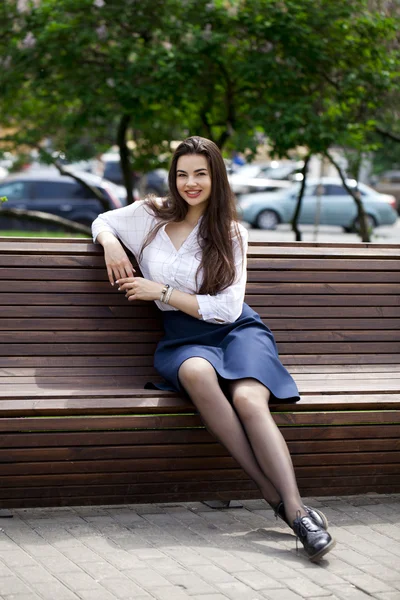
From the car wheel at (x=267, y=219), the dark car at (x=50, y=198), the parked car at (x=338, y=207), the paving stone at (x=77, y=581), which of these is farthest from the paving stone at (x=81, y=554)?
the car wheel at (x=267, y=219)

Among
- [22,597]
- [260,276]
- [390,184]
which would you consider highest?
[390,184]

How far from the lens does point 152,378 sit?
468cm

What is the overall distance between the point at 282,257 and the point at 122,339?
2.98ft

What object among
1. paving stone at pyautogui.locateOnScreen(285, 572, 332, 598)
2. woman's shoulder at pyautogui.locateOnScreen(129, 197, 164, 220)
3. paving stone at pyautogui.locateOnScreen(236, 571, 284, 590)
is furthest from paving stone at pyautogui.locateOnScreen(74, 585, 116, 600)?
woman's shoulder at pyautogui.locateOnScreen(129, 197, 164, 220)

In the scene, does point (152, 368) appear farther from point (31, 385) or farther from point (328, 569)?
point (328, 569)

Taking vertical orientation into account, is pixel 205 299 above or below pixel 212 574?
above

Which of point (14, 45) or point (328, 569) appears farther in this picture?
point (14, 45)

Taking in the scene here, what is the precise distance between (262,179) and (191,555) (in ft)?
102

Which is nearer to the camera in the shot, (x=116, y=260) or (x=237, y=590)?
(x=237, y=590)

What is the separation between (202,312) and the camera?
4.39 m

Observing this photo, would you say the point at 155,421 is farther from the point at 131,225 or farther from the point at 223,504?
the point at 131,225

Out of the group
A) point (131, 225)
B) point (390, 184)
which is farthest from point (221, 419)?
point (390, 184)

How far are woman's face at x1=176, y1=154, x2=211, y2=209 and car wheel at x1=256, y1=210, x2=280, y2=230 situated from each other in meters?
23.0

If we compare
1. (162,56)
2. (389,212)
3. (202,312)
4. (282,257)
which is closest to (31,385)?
(202,312)
